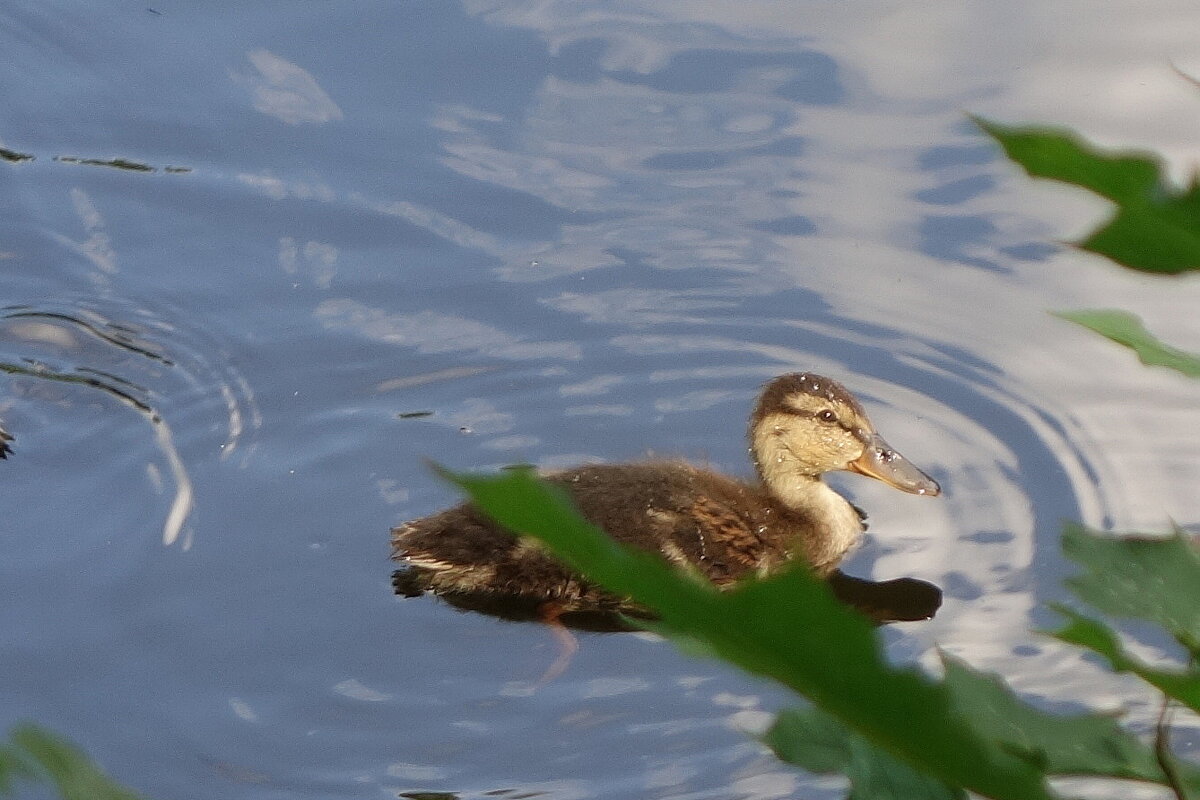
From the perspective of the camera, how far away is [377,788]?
3951 mm

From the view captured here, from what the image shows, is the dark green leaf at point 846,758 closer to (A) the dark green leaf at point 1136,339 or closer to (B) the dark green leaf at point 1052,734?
(B) the dark green leaf at point 1052,734

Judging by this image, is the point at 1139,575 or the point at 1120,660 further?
the point at 1139,575

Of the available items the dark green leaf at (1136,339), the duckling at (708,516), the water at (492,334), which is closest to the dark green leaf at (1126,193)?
the dark green leaf at (1136,339)

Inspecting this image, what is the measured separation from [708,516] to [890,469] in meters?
0.67

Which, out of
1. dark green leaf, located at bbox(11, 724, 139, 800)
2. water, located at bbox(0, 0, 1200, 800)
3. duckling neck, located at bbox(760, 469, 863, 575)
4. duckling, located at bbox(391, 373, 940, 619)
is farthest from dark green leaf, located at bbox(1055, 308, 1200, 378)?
duckling neck, located at bbox(760, 469, 863, 575)

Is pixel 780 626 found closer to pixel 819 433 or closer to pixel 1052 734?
pixel 1052 734

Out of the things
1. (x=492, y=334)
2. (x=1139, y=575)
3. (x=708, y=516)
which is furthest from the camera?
(x=492, y=334)

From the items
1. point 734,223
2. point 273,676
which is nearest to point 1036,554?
point 734,223

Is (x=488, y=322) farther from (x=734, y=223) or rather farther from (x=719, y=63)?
(x=719, y=63)

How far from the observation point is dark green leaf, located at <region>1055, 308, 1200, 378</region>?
2.71ft

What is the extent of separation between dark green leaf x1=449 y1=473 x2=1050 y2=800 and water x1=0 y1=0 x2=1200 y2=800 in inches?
132

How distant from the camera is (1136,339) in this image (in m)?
0.84

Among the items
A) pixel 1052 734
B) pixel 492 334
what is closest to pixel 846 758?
pixel 1052 734

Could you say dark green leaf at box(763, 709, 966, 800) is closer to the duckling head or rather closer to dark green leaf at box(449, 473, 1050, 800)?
dark green leaf at box(449, 473, 1050, 800)
